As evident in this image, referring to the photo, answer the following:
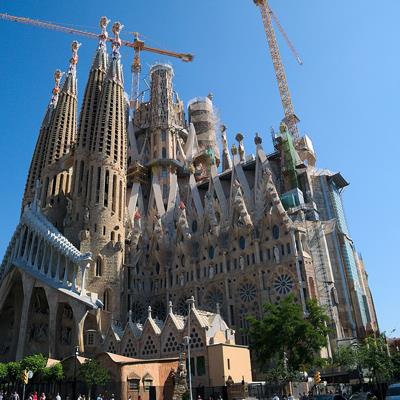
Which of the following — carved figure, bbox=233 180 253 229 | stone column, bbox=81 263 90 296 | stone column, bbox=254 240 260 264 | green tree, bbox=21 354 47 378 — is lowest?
green tree, bbox=21 354 47 378

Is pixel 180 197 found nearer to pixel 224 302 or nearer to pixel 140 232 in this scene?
pixel 140 232

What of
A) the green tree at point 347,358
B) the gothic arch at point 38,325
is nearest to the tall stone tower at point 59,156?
the gothic arch at point 38,325

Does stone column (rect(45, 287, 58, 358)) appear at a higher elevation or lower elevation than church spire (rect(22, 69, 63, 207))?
lower

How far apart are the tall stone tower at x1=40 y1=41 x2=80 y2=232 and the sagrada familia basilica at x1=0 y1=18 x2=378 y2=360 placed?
17cm

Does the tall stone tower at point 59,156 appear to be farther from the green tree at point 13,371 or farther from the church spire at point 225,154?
the church spire at point 225,154

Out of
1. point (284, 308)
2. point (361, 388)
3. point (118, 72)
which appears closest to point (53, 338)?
point (284, 308)

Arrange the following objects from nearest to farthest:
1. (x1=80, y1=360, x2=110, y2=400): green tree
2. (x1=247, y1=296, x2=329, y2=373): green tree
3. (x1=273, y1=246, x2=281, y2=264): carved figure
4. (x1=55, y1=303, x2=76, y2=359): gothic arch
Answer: (x1=80, y1=360, x2=110, y2=400): green tree → (x1=247, y1=296, x2=329, y2=373): green tree → (x1=55, y1=303, x2=76, y2=359): gothic arch → (x1=273, y1=246, x2=281, y2=264): carved figure

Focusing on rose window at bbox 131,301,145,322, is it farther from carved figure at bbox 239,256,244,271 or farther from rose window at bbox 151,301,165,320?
carved figure at bbox 239,256,244,271

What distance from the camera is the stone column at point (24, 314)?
39144mm

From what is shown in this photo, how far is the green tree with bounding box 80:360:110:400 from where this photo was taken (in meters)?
25.5

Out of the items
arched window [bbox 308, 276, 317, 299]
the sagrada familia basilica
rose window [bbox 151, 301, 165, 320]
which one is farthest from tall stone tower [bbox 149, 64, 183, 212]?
arched window [bbox 308, 276, 317, 299]

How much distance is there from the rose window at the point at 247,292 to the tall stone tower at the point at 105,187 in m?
11.4

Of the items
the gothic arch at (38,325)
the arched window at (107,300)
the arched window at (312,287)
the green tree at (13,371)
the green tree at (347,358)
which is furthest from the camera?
the gothic arch at (38,325)

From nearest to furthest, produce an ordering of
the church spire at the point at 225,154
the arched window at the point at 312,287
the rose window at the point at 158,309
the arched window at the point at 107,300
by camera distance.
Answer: the arched window at the point at 312,287 → the arched window at the point at 107,300 → the rose window at the point at 158,309 → the church spire at the point at 225,154
